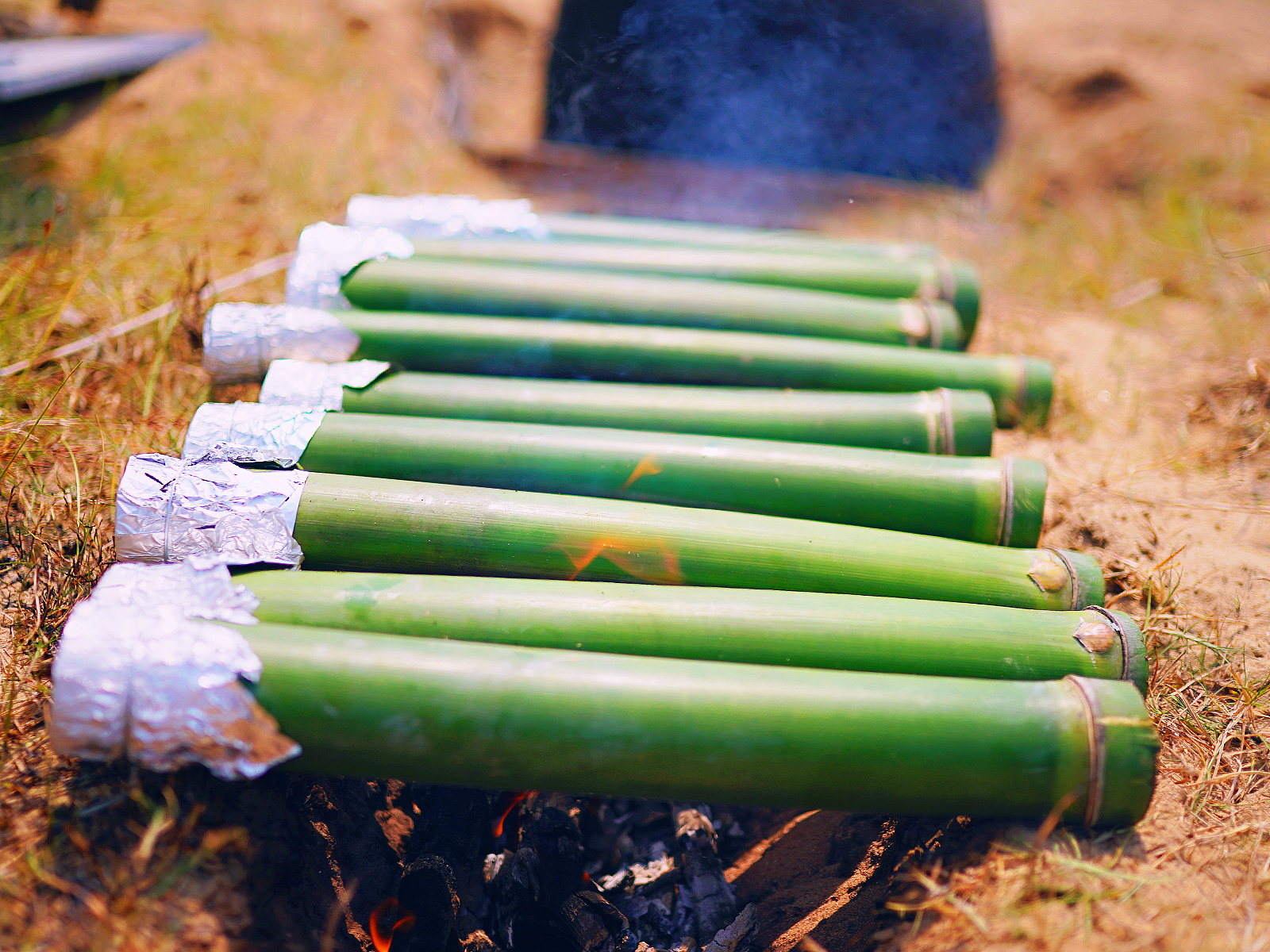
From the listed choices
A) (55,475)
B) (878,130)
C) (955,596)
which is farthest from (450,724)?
(878,130)

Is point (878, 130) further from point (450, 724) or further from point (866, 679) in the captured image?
point (450, 724)

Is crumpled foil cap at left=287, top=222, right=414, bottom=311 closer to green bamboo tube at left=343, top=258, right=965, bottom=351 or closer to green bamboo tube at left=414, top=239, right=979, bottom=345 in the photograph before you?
green bamboo tube at left=343, top=258, right=965, bottom=351

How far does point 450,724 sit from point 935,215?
5.51m

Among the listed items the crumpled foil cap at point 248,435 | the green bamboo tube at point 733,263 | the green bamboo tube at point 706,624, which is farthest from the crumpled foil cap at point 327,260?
the green bamboo tube at point 706,624

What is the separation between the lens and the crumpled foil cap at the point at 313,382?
3.00m

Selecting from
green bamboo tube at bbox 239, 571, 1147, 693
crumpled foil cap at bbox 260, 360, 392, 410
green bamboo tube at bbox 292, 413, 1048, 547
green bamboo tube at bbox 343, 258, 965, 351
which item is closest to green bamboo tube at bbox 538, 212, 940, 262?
Answer: green bamboo tube at bbox 343, 258, 965, 351

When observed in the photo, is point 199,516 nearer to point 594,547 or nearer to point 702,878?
point 594,547

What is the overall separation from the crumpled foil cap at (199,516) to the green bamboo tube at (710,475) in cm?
29

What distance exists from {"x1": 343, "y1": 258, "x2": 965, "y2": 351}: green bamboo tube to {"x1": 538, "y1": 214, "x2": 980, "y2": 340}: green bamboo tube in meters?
Result: 0.56

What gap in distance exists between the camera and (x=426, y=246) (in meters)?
3.88

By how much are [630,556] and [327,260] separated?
7.10 feet

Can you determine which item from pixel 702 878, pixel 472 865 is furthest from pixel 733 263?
pixel 472 865

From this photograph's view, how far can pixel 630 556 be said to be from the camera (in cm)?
257

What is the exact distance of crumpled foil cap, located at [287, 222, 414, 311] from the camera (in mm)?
3512
